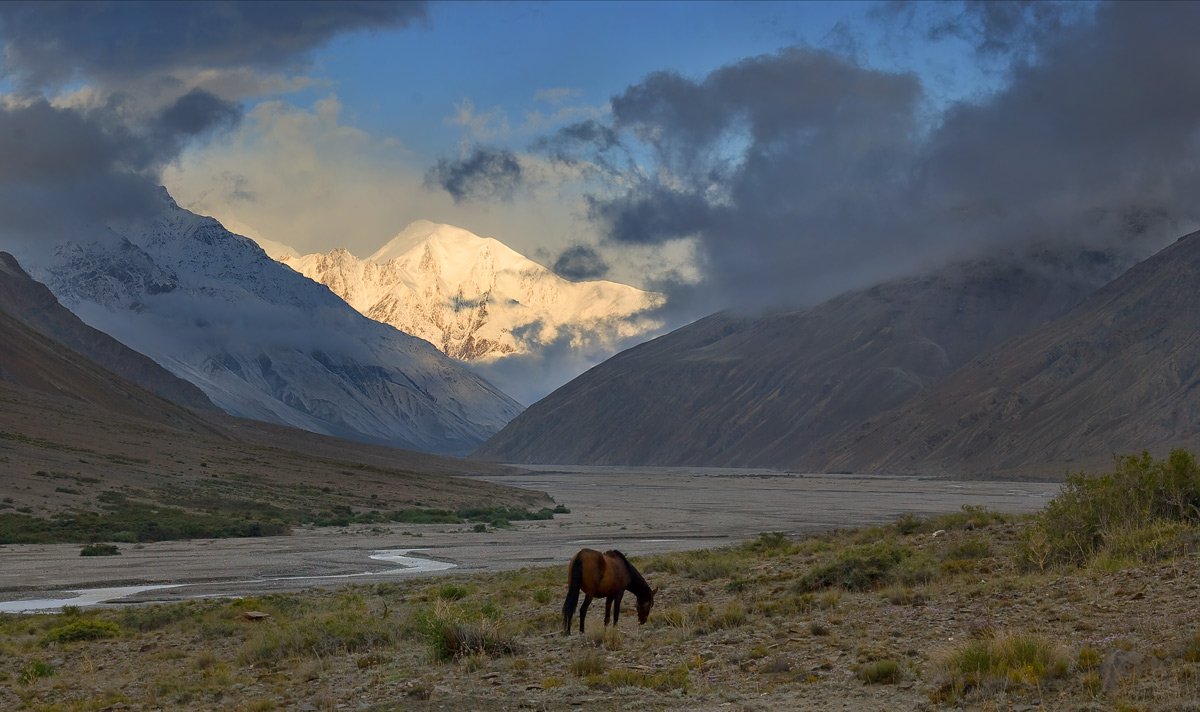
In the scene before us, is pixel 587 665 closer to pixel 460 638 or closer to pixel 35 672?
pixel 460 638

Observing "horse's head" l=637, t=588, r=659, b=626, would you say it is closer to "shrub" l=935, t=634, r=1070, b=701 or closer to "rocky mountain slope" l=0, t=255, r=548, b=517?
"shrub" l=935, t=634, r=1070, b=701

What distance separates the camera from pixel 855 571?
2441cm

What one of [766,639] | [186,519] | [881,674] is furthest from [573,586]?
[186,519]

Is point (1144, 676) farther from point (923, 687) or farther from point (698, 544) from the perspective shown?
point (698, 544)

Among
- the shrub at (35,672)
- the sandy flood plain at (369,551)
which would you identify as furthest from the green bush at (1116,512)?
the sandy flood plain at (369,551)

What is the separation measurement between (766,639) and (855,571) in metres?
6.07

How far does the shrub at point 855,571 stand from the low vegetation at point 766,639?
0.05m

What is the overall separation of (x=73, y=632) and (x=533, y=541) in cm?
4060

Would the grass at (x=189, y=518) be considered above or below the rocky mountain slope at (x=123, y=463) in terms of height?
below

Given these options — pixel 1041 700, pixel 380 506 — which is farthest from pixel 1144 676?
pixel 380 506

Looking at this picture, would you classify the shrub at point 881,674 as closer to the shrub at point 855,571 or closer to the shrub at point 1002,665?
the shrub at point 1002,665

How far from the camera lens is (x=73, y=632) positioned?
26.2 metres

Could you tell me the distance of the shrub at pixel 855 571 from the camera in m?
24.1

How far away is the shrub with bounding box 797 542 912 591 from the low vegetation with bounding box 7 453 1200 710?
0.05m
